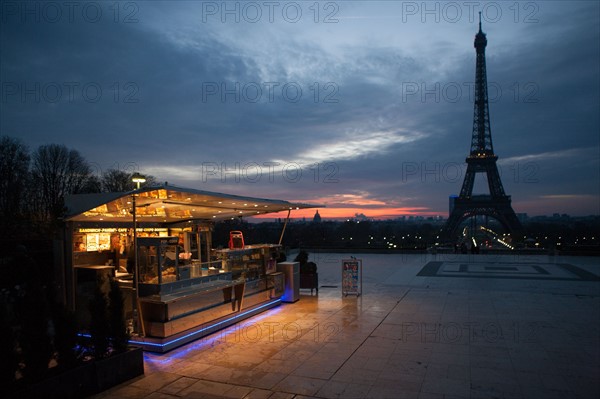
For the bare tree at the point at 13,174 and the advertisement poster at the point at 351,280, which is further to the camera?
the bare tree at the point at 13,174

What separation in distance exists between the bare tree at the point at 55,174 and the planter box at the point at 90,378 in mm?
24705

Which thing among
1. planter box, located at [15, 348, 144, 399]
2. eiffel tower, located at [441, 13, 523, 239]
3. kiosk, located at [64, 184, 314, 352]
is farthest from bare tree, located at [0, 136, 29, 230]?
eiffel tower, located at [441, 13, 523, 239]

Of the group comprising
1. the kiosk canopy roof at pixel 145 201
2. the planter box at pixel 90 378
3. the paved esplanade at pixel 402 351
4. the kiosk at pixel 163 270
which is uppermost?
the kiosk canopy roof at pixel 145 201

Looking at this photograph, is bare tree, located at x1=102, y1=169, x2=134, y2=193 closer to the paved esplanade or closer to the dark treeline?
the dark treeline

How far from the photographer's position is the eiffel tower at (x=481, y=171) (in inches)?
1925

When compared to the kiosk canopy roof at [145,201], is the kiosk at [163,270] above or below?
below

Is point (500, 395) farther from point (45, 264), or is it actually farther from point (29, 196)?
point (29, 196)

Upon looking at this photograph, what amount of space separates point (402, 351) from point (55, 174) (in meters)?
28.8

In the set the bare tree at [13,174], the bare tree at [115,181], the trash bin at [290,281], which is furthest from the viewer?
the bare tree at [115,181]

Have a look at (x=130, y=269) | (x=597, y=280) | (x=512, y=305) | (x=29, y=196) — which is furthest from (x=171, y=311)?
(x=29, y=196)

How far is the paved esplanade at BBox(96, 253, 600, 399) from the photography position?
526 centimetres

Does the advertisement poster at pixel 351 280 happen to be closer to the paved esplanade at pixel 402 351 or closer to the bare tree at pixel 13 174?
the paved esplanade at pixel 402 351

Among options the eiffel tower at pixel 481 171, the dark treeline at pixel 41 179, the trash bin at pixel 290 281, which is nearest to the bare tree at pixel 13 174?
the dark treeline at pixel 41 179

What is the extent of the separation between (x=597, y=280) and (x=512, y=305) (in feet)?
20.4
